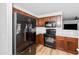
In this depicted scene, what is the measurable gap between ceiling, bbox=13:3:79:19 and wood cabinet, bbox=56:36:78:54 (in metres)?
0.28

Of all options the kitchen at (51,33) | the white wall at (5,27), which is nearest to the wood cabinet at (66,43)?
the kitchen at (51,33)

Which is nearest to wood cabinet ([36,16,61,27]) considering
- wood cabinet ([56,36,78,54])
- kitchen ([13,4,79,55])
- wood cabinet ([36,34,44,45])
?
kitchen ([13,4,79,55])

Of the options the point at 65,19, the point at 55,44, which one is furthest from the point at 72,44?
the point at 65,19

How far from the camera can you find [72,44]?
1135mm

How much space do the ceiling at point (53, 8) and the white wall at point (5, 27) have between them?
154 millimetres

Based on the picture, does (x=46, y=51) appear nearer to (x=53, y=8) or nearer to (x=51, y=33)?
(x=51, y=33)

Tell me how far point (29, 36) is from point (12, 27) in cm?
26

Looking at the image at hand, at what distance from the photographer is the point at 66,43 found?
1.16 m

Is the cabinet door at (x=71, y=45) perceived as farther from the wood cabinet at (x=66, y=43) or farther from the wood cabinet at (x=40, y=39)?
the wood cabinet at (x=40, y=39)

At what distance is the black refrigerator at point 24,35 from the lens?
1.11m

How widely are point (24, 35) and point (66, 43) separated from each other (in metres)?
0.55

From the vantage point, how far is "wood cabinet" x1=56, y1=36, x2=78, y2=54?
3.67 feet

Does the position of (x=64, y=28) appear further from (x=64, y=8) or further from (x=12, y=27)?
(x=12, y=27)

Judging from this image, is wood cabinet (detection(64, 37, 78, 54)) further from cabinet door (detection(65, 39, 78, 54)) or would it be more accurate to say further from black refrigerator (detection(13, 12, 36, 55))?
black refrigerator (detection(13, 12, 36, 55))
